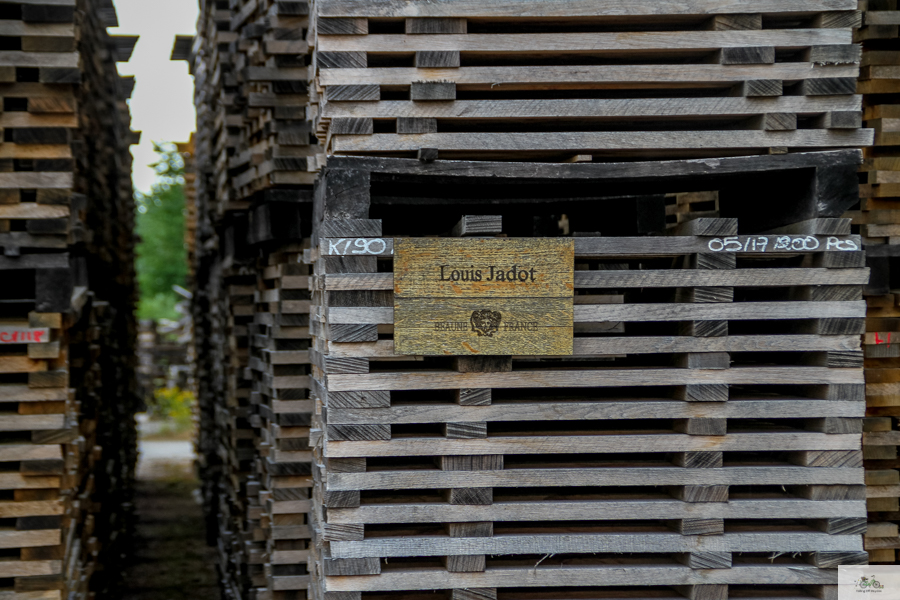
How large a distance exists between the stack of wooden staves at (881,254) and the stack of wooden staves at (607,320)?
146cm

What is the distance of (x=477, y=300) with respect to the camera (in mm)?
3867

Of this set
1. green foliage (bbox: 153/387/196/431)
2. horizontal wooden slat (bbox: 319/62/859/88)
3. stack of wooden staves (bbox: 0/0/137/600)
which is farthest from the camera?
green foliage (bbox: 153/387/196/431)

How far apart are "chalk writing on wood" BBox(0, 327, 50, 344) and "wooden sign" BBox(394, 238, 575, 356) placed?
290 centimetres

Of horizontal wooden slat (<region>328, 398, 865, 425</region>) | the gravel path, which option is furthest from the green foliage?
horizontal wooden slat (<region>328, 398, 865, 425</region>)

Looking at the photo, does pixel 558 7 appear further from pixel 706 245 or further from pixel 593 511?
pixel 593 511

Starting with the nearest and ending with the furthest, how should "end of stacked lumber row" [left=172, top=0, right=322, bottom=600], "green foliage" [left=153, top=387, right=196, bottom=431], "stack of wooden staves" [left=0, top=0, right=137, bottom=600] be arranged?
1. "stack of wooden staves" [left=0, top=0, right=137, bottom=600]
2. "end of stacked lumber row" [left=172, top=0, right=322, bottom=600]
3. "green foliage" [left=153, top=387, right=196, bottom=431]

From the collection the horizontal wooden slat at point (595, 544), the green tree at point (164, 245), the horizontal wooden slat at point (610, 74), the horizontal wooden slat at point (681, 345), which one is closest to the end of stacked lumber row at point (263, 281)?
the horizontal wooden slat at point (610, 74)

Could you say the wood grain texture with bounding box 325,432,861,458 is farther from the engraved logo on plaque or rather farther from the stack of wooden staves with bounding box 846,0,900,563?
the stack of wooden staves with bounding box 846,0,900,563

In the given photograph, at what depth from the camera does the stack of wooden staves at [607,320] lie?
391 centimetres

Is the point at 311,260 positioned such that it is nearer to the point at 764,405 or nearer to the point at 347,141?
the point at 347,141

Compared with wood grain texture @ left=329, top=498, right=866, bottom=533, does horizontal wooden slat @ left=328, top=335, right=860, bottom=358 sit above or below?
above

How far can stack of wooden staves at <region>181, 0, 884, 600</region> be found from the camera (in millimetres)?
3908

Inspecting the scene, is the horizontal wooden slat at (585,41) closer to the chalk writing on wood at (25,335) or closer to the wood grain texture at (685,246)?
the wood grain texture at (685,246)

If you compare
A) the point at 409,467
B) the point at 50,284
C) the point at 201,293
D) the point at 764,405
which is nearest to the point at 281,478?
the point at 50,284
